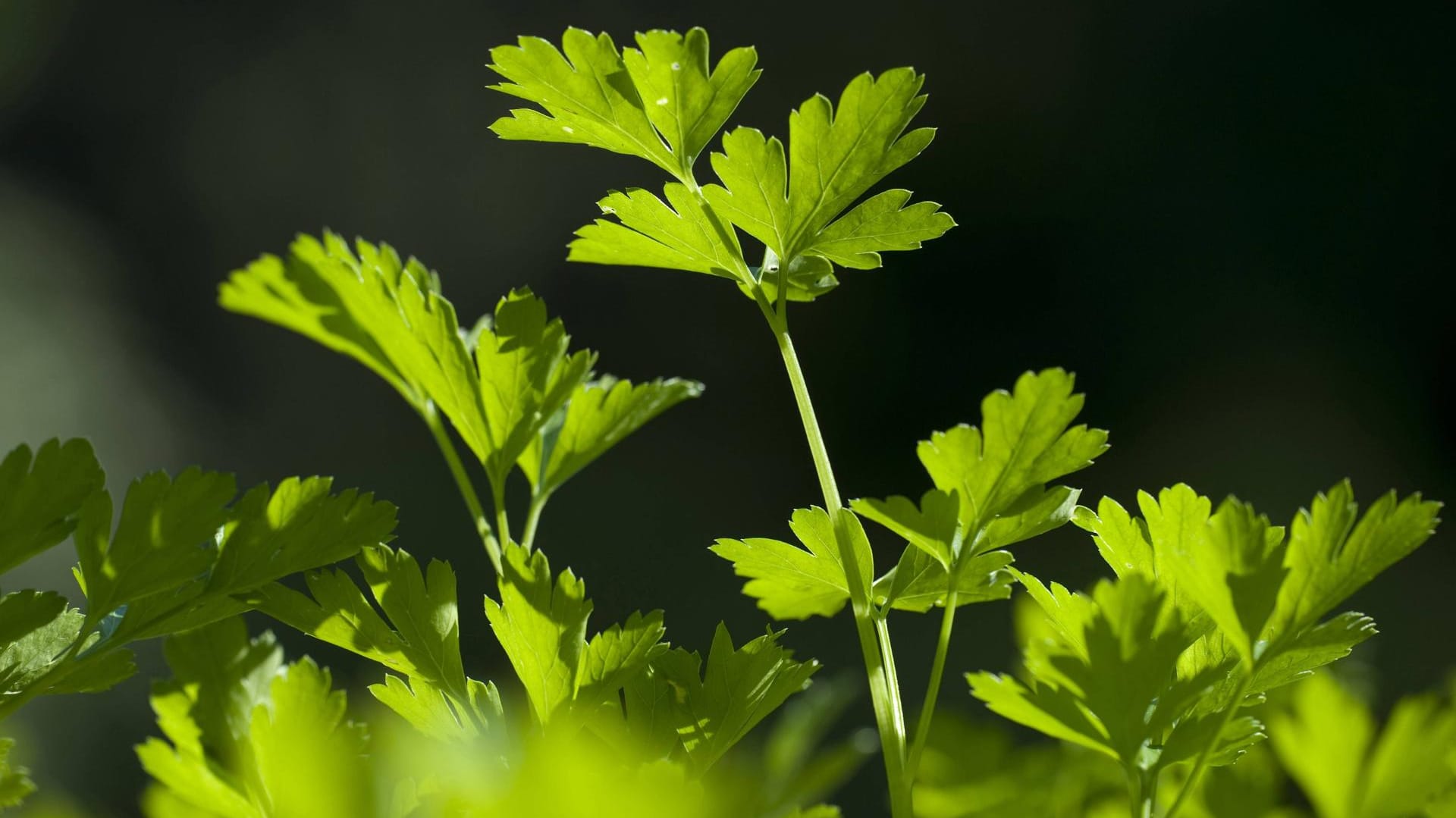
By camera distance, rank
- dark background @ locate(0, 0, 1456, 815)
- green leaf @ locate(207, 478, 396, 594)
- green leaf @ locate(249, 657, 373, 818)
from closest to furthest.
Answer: green leaf @ locate(249, 657, 373, 818)
green leaf @ locate(207, 478, 396, 594)
dark background @ locate(0, 0, 1456, 815)

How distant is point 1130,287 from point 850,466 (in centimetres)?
105

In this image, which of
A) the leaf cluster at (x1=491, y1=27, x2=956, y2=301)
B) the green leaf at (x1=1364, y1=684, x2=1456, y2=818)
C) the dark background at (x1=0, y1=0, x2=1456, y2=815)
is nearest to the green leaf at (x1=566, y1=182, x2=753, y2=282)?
the leaf cluster at (x1=491, y1=27, x2=956, y2=301)

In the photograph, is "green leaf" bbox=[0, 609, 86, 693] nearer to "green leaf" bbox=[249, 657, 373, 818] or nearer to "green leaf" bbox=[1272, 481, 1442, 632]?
"green leaf" bbox=[249, 657, 373, 818]

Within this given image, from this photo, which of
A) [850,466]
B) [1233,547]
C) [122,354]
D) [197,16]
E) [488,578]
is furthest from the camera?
[197,16]

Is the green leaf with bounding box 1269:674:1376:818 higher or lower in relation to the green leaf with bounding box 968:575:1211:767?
lower

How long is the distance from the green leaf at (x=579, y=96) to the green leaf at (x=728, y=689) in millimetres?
149

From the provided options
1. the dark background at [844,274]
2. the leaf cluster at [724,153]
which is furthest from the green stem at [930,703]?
the dark background at [844,274]

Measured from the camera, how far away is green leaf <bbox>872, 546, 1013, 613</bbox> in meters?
0.31

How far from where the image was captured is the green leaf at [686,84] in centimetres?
36

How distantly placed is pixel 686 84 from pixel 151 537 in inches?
8.1

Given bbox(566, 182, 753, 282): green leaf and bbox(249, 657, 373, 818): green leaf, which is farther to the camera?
bbox(566, 182, 753, 282): green leaf

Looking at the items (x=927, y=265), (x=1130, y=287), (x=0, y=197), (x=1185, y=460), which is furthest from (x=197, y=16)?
(x=1185, y=460)

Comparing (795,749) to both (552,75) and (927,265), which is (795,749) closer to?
(552,75)

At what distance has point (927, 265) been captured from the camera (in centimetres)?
322
